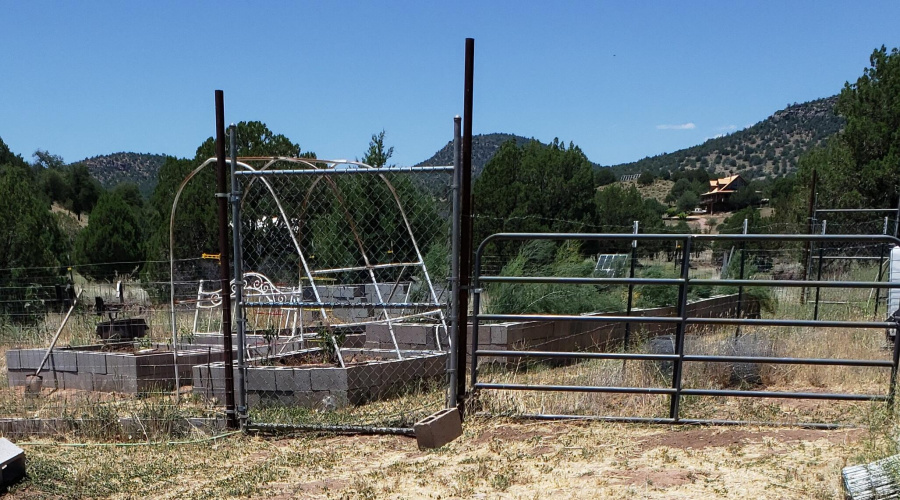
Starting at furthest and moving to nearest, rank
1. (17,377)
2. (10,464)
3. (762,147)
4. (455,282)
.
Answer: (762,147), (17,377), (455,282), (10,464)

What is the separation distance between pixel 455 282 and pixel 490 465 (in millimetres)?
1476

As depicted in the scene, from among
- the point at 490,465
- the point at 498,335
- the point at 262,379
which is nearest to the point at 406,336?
the point at 498,335

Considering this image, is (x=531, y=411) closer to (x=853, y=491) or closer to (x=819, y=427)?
(x=819, y=427)

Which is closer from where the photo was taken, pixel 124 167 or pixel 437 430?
pixel 437 430

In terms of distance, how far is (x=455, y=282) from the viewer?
221 inches

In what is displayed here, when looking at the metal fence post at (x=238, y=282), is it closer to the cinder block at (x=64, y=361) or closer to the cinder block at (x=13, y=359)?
the cinder block at (x=64, y=361)

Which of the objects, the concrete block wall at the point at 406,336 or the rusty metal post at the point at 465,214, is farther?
the concrete block wall at the point at 406,336

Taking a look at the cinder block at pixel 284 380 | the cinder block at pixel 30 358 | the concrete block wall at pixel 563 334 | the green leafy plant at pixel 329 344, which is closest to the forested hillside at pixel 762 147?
the concrete block wall at pixel 563 334

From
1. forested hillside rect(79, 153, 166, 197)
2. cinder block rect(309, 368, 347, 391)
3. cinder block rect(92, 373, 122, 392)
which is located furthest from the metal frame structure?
forested hillside rect(79, 153, 166, 197)

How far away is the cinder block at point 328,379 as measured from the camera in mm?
6766

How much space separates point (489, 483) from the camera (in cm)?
454

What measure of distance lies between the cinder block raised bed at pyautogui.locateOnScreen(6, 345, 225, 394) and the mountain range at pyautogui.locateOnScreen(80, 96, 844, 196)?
5896 centimetres

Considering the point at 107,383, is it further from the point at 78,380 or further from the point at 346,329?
the point at 346,329

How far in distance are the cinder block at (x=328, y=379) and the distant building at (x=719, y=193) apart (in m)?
56.9
